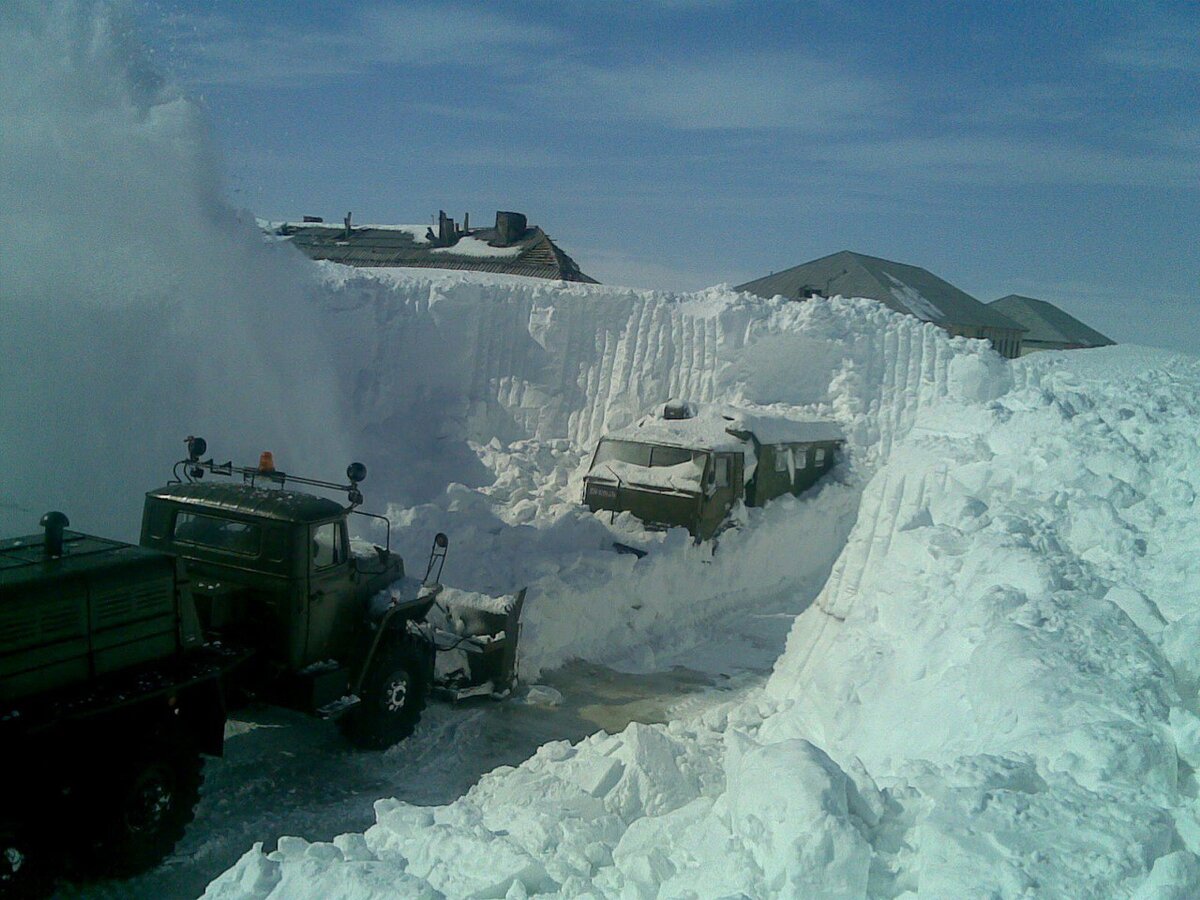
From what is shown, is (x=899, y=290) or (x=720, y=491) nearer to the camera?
(x=720, y=491)

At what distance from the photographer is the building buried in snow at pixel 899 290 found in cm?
2708

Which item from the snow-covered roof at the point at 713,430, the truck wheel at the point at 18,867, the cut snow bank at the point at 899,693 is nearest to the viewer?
the cut snow bank at the point at 899,693

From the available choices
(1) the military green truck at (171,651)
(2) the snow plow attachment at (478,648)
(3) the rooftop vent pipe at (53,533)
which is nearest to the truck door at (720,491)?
(2) the snow plow attachment at (478,648)

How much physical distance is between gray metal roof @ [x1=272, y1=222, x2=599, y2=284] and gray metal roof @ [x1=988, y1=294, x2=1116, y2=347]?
62.1ft

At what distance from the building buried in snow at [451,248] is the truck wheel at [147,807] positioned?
1915 cm

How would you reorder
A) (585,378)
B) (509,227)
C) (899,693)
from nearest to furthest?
(899,693)
(585,378)
(509,227)

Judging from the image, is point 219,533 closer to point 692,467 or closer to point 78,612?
point 78,612

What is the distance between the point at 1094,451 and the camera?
7859mm

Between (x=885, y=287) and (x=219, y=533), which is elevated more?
(x=885, y=287)

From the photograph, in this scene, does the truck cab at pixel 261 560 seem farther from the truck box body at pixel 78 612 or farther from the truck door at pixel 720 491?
the truck door at pixel 720 491

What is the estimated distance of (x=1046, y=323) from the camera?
35.7m

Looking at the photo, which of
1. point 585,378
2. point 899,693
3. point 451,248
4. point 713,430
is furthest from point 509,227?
point 899,693

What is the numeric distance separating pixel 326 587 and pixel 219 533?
848mm

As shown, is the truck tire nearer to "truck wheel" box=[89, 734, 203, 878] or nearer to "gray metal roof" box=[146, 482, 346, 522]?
"gray metal roof" box=[146, 482, 346, 522]
